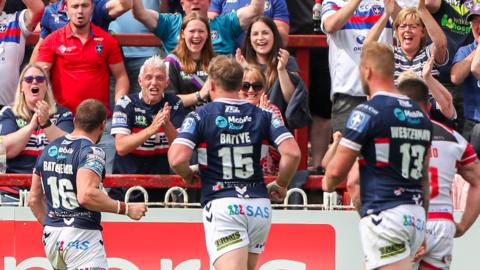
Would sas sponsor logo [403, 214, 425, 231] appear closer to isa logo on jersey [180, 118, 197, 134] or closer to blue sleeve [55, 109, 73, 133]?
isa logo on jersey [180, 118, 197, 134]

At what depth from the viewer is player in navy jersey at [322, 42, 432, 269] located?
29.5 feet

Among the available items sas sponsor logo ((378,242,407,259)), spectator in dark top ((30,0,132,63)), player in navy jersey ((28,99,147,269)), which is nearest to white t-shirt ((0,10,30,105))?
spectator in dark top ((30,0,132,63))

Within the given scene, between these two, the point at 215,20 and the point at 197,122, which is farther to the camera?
the point at 215,20

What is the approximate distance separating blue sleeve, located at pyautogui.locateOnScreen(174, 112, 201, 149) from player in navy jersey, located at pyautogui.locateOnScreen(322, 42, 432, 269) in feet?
4.37

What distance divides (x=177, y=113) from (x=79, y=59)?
1318 millimetres

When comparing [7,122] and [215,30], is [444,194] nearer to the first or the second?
[215,30]

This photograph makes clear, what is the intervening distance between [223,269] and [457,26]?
15.4 feet

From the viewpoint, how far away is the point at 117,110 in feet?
39.6

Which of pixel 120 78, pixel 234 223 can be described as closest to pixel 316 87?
pixel 120 78

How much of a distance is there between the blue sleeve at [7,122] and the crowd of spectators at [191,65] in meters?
0.01

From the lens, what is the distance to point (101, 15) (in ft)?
43.7

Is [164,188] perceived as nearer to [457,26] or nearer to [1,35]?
[1,35]

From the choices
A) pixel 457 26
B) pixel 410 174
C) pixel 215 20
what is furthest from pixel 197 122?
pixel 457 26

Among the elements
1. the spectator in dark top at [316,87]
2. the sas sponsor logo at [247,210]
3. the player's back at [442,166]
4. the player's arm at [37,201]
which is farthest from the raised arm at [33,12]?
the player's back at [442,166]
